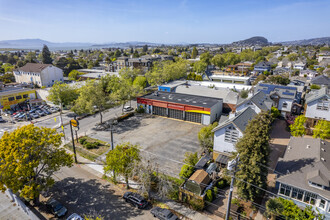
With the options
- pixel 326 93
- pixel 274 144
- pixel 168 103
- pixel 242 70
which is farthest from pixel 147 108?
pixel 242 70

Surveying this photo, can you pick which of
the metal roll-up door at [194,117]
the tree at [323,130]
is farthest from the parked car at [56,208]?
the tree at [323,130]

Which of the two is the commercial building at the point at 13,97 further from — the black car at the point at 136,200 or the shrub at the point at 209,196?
the shrub at the point at 209,196

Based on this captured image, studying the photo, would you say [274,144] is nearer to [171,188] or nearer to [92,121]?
[171,188]

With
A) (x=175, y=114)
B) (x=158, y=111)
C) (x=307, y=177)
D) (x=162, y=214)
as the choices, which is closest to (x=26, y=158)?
(x=162, y=214)

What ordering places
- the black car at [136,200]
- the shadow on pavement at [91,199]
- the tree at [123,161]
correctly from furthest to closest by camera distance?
the tree at [123,161] < the black car at [136,200] < the shadow on pavement at [91,199]

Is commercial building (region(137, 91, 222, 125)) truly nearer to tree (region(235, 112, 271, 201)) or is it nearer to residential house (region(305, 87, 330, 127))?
residential house (region(305, 87, 330, 127))

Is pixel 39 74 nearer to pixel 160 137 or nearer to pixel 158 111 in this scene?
pixel 158 111
